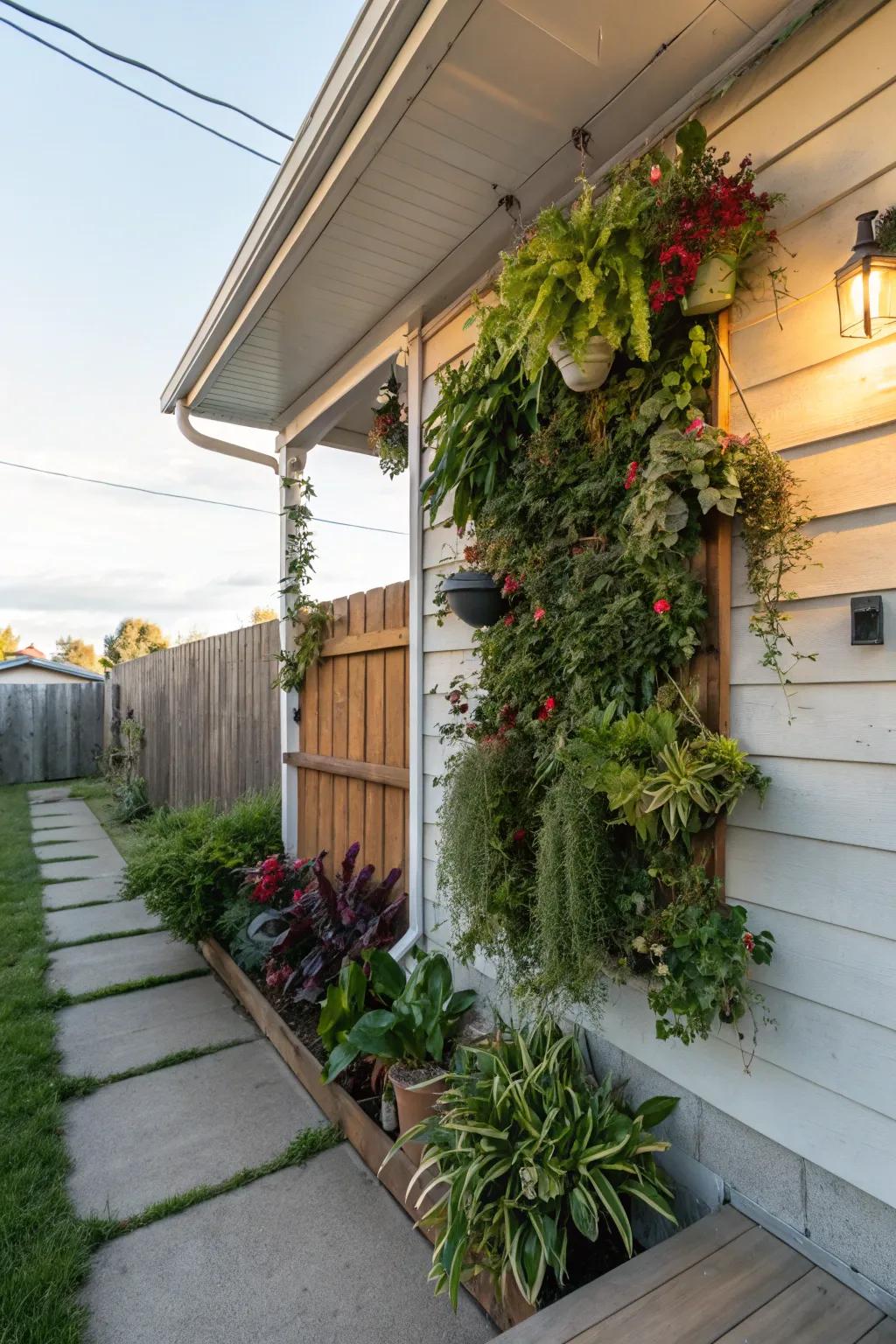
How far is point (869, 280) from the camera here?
1.22 meters

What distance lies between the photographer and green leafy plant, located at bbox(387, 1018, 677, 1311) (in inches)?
56.2

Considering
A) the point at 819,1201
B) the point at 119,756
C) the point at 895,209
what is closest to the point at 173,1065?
the point at 819,1201

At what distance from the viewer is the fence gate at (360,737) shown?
294 cm

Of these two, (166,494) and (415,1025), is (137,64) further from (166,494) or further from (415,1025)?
(166,494)

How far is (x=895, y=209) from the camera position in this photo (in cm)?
125

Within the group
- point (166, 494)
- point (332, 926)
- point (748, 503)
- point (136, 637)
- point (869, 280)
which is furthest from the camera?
point (136, 637)

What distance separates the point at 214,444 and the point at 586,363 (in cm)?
281

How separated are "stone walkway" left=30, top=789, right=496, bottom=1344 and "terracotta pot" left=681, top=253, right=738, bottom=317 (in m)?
2.34

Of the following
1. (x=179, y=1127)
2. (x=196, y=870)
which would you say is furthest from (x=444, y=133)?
(x=196, y=870)

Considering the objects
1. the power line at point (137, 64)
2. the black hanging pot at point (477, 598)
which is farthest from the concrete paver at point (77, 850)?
the power line at point (137, 64)

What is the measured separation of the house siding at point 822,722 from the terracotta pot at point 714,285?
69mm

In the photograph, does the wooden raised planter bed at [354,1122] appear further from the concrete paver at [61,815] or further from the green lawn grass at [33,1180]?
the concrete paver at [61,815]

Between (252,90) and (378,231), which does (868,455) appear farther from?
(252,90)

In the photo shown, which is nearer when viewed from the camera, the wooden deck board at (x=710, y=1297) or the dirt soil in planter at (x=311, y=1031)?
the wooden deck board at (x=710, y=1297)
